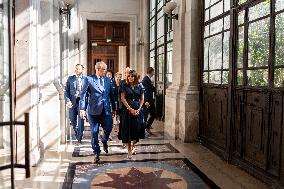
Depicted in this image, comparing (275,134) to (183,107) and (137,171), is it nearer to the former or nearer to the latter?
(137,171)

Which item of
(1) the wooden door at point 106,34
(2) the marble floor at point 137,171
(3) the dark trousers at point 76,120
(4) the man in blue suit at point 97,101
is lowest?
(2) the marble floor at point 137,171

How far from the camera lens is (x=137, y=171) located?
15.6 ft

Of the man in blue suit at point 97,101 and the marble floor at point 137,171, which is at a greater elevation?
the man in blue suit at point 97,101

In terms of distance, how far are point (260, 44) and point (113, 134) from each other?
458cm

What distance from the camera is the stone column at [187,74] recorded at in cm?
664

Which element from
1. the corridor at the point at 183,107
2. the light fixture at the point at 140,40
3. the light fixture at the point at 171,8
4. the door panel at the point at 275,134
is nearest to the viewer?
the door panel at the point at 275,134

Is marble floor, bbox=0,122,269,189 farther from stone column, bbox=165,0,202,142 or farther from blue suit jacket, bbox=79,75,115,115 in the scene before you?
blue suit jacket, bbox=79,75,115,115

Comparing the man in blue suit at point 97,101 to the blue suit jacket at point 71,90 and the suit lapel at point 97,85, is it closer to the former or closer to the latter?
the suit lapel at point 97,85

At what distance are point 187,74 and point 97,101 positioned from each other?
2.52 m

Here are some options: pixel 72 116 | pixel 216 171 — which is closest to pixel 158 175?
pixel 216 171

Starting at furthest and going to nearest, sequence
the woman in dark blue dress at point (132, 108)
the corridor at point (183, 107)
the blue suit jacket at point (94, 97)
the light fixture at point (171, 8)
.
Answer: the light fixture at point (171, 8) < the woman in dark blue dress at point (132, 108) < the blue suit jacket at point (94, 97) < the corridor at point (183, 107)

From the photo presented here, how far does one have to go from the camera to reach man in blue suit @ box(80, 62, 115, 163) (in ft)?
16.7

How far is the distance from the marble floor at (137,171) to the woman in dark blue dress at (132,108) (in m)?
0.47

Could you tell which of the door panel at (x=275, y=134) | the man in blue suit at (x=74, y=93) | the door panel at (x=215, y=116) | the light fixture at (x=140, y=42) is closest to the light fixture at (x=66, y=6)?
the man in blue suit at (x=74, y=93)
